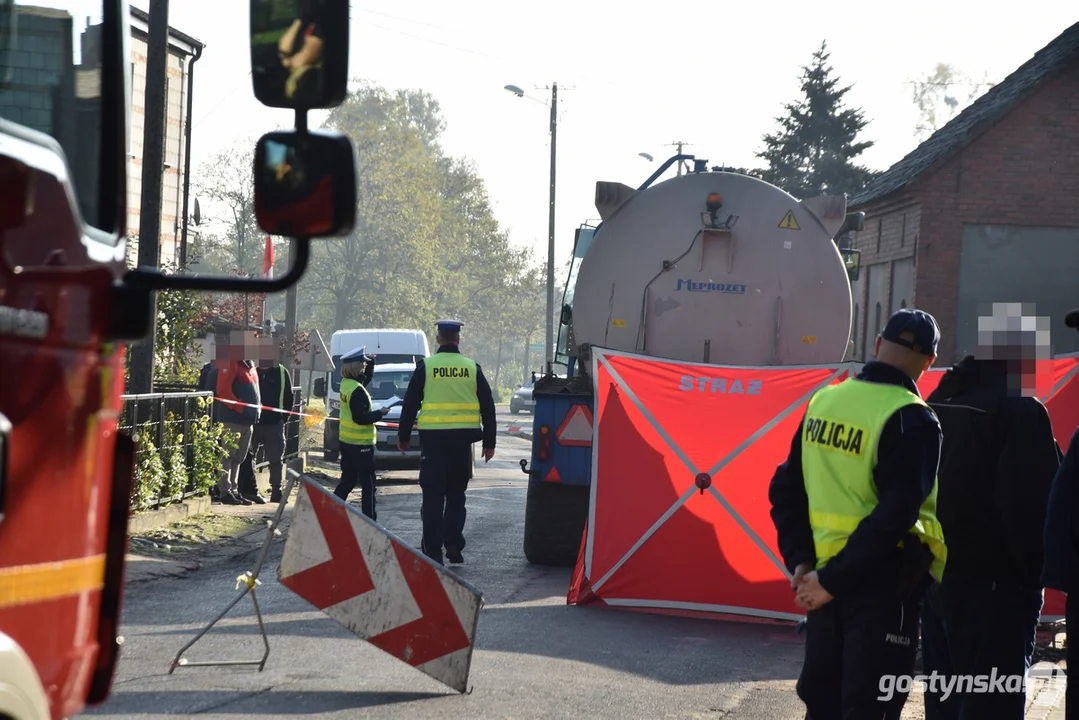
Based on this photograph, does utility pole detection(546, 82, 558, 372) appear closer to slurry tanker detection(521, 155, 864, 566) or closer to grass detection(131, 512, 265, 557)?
grass detection(131, 512, 265, 557)

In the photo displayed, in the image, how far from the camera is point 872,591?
15.2ft

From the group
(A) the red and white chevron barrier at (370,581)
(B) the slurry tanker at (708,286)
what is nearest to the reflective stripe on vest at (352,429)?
(B) the slurry tanker at (708,286)

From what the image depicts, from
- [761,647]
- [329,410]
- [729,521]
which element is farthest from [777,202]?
[329,410]

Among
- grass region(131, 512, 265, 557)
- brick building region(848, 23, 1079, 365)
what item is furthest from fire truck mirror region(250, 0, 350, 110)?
brick building region(848, 23, 1079, 365)

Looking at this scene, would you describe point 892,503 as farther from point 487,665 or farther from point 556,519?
point 556,519

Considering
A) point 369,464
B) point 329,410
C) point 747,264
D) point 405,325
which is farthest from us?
point 405,325

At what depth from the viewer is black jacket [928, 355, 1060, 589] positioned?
5.30 m

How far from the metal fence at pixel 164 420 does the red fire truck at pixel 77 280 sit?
966cm

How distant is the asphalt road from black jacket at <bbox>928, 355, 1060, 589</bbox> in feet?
5.61

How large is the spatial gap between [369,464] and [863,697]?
28.7 ft

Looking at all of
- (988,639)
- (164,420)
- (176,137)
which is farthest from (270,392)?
(988,639)

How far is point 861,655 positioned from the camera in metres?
4.58

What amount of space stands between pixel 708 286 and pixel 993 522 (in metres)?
5.78

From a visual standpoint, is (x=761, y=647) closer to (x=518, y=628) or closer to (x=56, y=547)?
(x=518, y=628)
